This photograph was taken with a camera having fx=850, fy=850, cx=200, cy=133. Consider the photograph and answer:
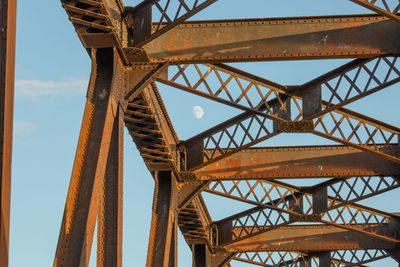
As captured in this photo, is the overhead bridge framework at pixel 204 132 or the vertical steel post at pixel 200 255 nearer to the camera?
the overhead bridge framework at pixel 204 132

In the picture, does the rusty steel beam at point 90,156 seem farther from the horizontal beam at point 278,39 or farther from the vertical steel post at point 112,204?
the horizontal beam at point 278,39

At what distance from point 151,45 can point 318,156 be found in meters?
9.70

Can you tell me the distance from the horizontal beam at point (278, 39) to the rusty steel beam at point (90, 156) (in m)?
1.83

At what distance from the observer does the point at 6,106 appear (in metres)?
10.1

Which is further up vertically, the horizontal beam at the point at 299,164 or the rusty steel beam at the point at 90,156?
the horizontal beam at the point at 299,164

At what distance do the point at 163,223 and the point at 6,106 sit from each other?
15.8 m

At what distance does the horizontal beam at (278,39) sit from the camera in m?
19.6

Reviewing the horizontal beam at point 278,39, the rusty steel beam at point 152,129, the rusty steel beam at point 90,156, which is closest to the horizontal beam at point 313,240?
the rusty steel beam at point 152,129

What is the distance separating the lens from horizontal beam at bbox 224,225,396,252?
35.9 meters

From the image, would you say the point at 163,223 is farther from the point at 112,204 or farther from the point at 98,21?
the point at 98,21

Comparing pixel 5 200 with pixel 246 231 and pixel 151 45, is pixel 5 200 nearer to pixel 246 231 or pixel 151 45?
pixel 151 45

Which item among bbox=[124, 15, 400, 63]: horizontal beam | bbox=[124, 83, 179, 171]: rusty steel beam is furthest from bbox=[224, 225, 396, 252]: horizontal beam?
bbox=[124, 15, 400, 63]: horizontal beam

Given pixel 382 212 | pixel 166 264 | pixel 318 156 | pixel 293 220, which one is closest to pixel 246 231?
pixel 293 220

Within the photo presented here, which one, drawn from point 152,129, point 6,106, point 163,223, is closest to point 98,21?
point 152,129
